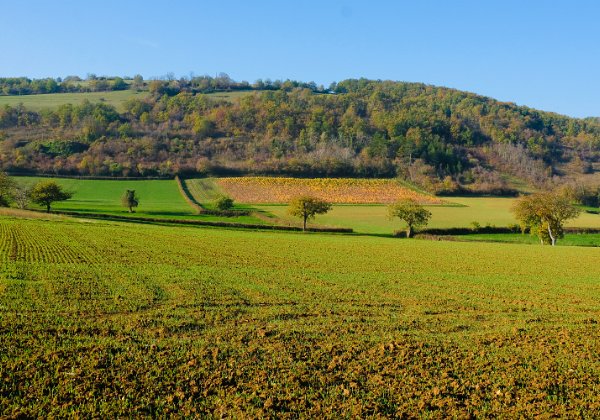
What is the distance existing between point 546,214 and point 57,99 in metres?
180

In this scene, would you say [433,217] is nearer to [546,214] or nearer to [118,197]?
[546,214]

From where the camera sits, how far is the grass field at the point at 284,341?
10.8 metres

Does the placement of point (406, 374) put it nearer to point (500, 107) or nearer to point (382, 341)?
point (382, 341)

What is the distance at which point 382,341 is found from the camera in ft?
Result: 51.6

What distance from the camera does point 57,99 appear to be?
18538cm

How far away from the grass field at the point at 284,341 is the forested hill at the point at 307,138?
10207 centimetres

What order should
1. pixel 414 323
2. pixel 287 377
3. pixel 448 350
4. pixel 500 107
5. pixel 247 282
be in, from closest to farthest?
pixel 287 377 < pixel 448 350 < pixel 414 323 < pixel 247 282 < pixel 500 107

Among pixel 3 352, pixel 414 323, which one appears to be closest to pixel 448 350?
pixel 414 323

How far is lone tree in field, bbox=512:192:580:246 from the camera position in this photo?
68.0 metres

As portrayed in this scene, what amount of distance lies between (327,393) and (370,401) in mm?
1035

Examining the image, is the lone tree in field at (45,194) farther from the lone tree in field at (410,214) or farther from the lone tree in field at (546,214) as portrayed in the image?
the lone tree in field at (546,214)

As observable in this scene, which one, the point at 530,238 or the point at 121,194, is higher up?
the point at 121,194

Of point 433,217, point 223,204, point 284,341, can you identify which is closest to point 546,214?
point 433,217

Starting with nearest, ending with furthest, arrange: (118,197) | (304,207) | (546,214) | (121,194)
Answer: (546,214)
(304,207)
(118,197)
(121,194)
